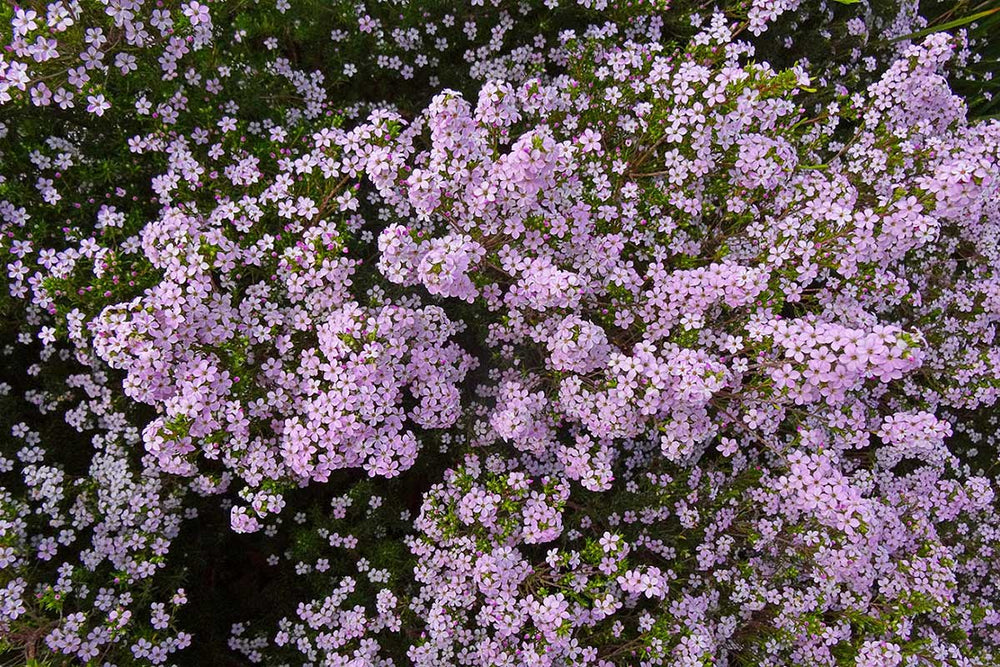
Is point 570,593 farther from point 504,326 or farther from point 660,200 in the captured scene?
point 660,200

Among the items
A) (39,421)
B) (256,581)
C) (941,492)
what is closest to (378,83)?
(39,421)

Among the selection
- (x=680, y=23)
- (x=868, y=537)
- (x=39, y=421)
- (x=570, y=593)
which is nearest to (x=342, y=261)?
(x=570, y=593)

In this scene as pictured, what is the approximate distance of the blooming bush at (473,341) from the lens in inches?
197

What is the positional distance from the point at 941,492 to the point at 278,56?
28.3ft

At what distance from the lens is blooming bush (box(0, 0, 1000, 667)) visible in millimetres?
4992

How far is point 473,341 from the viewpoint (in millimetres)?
7281

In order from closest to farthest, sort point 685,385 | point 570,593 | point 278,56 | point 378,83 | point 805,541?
point 685,385 → point 570,593 → point 805,541 → point 278,56 → point 378,83

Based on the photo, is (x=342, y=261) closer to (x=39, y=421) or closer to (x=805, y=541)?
(x=39, y=421)

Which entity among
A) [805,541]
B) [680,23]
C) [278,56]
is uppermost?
[680,23]

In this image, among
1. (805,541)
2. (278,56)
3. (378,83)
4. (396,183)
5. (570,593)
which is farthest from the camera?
(378,83)

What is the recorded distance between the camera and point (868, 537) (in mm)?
6168

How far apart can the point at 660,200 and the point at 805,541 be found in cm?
352

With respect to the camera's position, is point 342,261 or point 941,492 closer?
point 342,261

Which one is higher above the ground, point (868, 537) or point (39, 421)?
point (868, 537)
